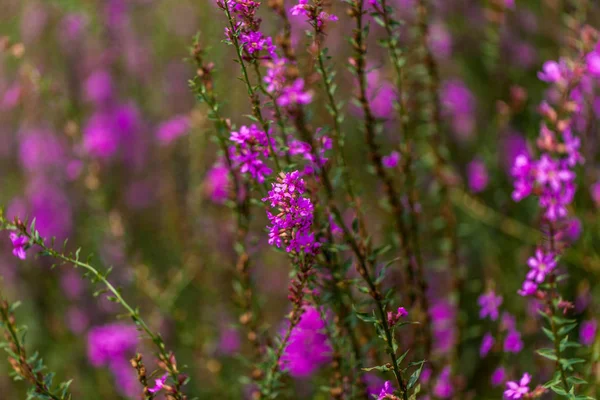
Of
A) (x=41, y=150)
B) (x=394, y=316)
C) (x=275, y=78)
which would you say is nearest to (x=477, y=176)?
(x=275, y=78)

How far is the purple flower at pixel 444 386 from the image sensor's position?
1.77 m

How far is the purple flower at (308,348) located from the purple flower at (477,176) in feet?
3.54

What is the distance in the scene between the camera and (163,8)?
4.11m

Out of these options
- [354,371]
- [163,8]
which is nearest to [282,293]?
[354,371]

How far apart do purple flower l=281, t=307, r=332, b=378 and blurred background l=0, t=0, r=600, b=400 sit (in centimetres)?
25

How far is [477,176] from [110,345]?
1.65 meters

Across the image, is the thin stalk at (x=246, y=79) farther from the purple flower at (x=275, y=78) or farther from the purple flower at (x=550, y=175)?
the purple flower at (x=550, y=175)

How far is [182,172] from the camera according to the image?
10.7ft

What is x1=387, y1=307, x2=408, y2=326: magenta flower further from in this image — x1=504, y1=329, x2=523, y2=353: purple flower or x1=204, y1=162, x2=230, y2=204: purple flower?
x1=204, y1=162, x2=230, y2=204: purple flower

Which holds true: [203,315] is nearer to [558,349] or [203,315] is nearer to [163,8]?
[558,349]

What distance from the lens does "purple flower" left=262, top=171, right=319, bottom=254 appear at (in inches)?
39.6

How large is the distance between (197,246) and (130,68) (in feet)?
5.44

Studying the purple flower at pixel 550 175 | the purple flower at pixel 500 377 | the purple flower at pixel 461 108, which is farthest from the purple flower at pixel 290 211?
the purple flower at pixel 461 108

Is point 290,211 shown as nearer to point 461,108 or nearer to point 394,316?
point 394,316
